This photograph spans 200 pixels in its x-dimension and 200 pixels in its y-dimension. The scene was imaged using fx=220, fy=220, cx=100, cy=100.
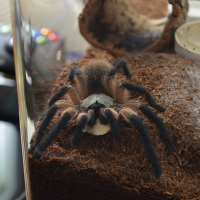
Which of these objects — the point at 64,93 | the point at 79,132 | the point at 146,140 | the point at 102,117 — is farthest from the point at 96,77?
the point at 146,140

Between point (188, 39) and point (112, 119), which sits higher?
point (112, 119)

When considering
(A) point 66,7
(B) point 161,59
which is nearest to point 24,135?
(A) point 66,7

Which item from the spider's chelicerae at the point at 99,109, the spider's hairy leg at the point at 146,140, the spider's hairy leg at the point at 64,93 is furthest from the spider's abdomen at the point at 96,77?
the spider's hairy leg at the point at 146,140

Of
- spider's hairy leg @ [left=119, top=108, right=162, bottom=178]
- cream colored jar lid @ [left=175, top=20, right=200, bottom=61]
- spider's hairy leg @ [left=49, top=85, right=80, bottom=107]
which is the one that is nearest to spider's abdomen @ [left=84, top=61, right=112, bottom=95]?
spider's hairy leg @ [left=49, top=85, right=80, bottom=107]

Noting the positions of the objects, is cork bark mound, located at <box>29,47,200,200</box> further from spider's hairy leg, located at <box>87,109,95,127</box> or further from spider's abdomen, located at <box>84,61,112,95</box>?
spider's abdomen, located at <box>84,61,112,95</box>

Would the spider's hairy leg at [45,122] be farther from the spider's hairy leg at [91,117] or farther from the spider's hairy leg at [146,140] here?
the spider's hairy leg at [146,140]

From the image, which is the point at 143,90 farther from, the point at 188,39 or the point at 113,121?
the point at 188,39

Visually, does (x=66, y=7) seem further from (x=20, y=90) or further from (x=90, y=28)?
(x=20, y=90)
